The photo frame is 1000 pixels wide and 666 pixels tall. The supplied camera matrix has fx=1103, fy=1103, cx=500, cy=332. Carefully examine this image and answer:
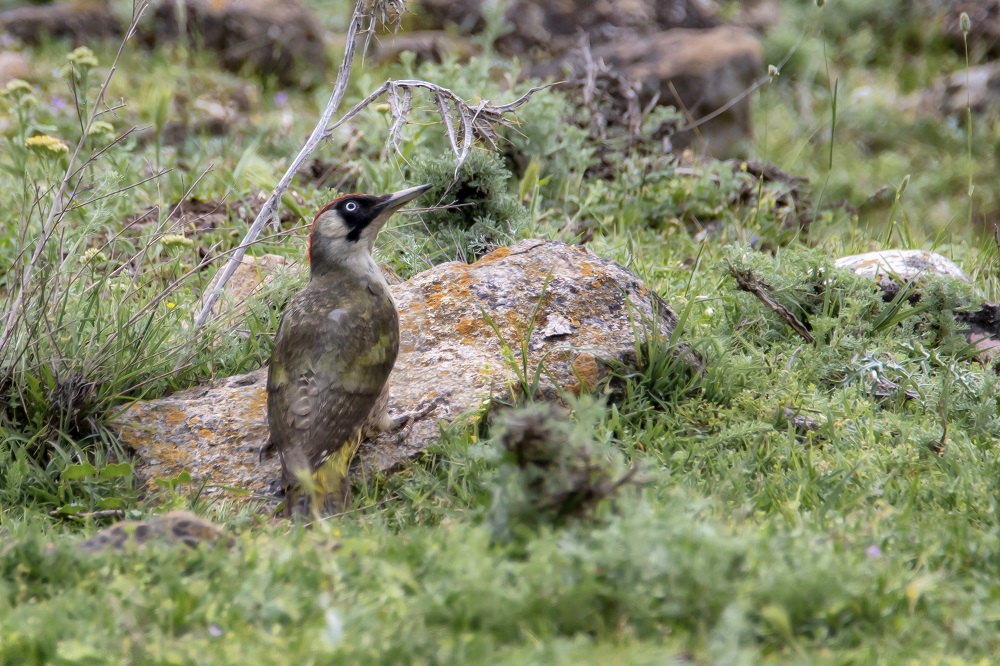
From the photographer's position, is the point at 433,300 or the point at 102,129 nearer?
the point at 433,300

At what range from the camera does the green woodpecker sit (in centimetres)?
452

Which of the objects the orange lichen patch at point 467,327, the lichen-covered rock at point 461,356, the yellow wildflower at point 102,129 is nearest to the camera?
the lichen-covered rock at point 461,356

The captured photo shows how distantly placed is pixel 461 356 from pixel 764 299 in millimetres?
1549

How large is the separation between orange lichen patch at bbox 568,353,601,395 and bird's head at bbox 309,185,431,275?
110 centimetres

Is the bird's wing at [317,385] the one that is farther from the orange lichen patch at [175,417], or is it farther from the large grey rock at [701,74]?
the large grey rock at [701,74]

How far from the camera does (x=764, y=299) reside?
548 cm

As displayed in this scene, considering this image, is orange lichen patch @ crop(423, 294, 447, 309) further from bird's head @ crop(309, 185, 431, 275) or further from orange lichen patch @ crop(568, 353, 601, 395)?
orange lichen patch @ crop(568, 353, 601, 395)

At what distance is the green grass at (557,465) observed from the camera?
3.04 m

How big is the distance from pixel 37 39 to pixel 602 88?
6375 millimetres

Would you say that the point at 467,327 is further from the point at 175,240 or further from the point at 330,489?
the point at 175,240

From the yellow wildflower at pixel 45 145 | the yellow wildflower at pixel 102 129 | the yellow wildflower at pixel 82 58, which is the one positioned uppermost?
the yellow wildflower at pixel 82 58

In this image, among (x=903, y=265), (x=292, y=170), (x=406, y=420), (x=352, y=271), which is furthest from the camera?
(x=903, y=265)

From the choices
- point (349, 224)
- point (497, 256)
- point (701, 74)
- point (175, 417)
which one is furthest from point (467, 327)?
point (701, 74)

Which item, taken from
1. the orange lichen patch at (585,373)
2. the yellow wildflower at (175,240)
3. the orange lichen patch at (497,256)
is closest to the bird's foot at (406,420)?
the orange lichen patch at (585,373)
